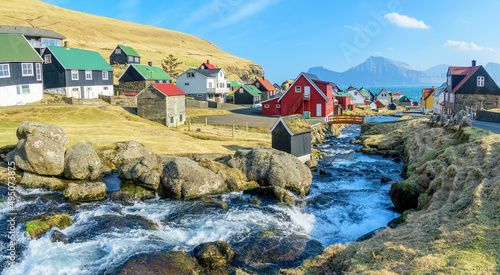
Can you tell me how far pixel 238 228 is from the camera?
60.2 feet

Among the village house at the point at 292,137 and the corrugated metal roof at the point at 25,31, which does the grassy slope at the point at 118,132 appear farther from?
the corrugated metal roof at the point at 25,31

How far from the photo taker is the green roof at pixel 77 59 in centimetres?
6153

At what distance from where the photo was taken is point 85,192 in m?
22.0

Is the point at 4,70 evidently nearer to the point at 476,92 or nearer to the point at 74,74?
the point at 74,74

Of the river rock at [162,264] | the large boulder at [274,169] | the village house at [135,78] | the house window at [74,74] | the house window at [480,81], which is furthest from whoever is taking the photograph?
the village house at [135,78]

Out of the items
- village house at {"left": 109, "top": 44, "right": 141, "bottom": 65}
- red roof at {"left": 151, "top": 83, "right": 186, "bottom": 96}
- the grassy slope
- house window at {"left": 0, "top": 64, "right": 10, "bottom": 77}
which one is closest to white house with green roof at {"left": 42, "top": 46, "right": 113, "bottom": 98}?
house window at {"left": 0, "top": 64, "right": 10, "bottom": 77}

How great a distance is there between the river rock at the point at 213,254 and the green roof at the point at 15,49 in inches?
2026

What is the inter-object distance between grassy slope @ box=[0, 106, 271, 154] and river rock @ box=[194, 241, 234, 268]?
17996mm

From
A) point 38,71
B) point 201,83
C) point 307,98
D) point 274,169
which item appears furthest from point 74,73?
point 274,169

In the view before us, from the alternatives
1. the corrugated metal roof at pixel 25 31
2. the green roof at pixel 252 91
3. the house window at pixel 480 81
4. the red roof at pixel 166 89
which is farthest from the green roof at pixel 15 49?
the house window at pixel 480 81

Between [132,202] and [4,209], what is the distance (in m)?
6.99

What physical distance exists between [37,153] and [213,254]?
17470mm

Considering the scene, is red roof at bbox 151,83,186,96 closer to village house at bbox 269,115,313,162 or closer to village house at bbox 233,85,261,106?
village house at bbox 269,115,313,162

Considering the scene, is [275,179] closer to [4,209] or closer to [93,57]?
[4,209]
